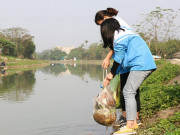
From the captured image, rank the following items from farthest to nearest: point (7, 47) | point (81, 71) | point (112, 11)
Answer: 1. point (7, 47)
2. point (81, 71)
3. point (112, 11)

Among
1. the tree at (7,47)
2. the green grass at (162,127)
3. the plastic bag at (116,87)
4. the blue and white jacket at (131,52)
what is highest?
the tree at (7,47)

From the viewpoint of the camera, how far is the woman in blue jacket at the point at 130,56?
9.27ft

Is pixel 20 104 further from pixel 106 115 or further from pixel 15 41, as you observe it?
pixel 15 41

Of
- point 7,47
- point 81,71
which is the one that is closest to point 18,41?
point 7,47

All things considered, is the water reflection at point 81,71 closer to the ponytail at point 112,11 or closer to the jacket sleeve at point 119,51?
the ponytail at point 112,11

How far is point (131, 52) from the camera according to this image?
2.81 metres

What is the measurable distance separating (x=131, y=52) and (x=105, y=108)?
653 mm

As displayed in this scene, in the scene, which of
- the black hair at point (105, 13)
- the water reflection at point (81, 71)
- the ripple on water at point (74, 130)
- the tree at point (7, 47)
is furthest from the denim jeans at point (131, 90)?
the tree at point (7, 47)

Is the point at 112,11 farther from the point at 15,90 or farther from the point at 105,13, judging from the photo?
the point at 15,90

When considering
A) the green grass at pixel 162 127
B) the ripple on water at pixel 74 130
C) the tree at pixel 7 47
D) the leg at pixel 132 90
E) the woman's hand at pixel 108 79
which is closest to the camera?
the green grass at pixel 162 127

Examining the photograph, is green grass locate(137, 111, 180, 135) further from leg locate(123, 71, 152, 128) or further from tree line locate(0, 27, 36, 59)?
tree line locate(0, 27, 36, 59)

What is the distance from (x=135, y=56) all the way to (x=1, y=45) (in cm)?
4235

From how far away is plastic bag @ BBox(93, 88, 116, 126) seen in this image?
294 cm

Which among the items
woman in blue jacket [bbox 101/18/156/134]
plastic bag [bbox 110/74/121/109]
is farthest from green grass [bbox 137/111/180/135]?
plastic bag [bbox 110/74/121/109]
